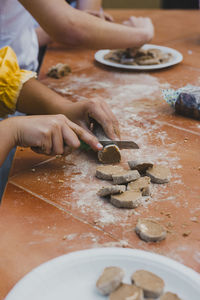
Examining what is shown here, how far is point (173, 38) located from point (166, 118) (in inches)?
50.9

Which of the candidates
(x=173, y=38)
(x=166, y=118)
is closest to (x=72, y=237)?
(x=166, y=118)

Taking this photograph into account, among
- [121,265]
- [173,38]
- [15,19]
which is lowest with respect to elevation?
[173,38]

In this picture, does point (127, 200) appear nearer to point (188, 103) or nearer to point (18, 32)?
point (188, 103)

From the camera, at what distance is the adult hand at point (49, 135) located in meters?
1.12

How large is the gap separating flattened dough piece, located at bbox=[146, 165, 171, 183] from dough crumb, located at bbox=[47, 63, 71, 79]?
1.01 metres

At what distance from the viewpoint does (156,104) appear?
162 cm

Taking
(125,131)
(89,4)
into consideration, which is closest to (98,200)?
(125,131)

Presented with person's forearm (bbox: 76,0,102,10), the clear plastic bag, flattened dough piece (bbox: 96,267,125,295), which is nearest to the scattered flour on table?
the clear plastic bag

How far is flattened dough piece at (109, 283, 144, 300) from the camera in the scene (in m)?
0.60

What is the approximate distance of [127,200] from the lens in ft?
3.04

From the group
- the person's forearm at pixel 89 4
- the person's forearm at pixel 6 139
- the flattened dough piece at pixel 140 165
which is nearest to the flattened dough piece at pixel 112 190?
the flattened dough piece at pixel 140 165

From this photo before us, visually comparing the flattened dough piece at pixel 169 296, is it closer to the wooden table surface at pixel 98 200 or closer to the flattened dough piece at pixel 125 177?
the wooden table surface at pixel 98 200

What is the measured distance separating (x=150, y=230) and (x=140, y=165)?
27cm

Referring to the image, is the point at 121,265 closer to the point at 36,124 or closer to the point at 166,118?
the point at 36,124
